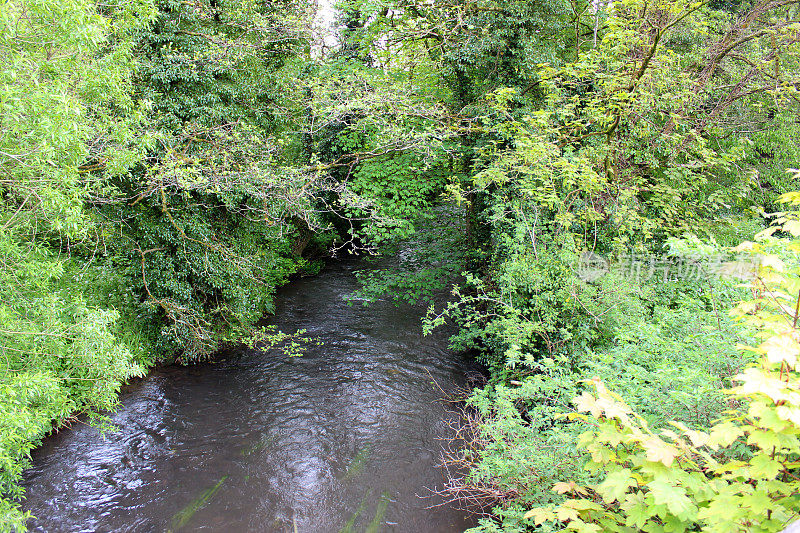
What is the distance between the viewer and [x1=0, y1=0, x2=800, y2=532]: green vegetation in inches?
181

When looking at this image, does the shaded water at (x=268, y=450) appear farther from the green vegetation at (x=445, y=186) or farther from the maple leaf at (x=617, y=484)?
the maple leaf at (x=617, y=484)

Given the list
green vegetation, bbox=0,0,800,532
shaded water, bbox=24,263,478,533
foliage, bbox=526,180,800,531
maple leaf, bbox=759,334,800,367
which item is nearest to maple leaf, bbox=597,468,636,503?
foliage, bbox=526,180,800,531

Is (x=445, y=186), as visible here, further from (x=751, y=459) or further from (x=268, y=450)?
(x=751, y=459)

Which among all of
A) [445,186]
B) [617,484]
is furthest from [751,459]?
[445,186]

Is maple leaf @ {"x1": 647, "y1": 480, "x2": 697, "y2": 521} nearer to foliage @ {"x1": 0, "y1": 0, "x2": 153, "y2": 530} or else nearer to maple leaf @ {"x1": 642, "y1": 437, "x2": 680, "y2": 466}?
maple leaf @ {"x1": 642, "y1": 437, "x2": 680, "y2": 466}

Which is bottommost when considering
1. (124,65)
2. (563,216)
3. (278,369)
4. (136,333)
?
(278,369)

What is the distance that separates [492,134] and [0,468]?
8.96m

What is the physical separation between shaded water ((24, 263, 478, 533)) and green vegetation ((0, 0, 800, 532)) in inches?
16.6

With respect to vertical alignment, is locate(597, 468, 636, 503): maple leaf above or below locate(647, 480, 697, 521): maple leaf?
below

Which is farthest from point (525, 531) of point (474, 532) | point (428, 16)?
point (428, 16)

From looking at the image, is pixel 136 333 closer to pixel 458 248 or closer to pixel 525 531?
pixel 458 248

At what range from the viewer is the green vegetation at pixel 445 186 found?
4.61 metres

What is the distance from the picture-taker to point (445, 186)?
845 centimetres

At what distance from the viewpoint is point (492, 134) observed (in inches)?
348
